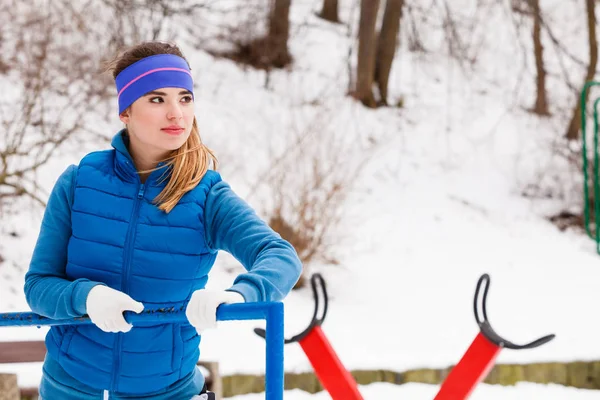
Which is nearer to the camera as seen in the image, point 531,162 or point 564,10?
point 531,162

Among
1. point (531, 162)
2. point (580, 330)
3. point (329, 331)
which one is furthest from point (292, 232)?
point (531, 162)

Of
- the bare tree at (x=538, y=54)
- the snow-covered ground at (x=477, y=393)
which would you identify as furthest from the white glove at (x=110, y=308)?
the bare tree at (x=538, y=54)

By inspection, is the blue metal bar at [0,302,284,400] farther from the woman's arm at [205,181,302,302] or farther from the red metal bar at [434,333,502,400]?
the red metal bar at [434,333,502,400]

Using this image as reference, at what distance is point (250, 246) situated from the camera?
1586 mm

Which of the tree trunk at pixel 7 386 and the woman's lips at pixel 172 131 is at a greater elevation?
the woman's lips at pixel 172 131

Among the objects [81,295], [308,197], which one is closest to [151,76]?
[81,295]

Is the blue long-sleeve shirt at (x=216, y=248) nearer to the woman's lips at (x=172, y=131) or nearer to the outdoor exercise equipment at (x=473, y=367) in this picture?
the woman's lips at (x=172, y=131)

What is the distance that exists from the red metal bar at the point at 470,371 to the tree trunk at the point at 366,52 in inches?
244

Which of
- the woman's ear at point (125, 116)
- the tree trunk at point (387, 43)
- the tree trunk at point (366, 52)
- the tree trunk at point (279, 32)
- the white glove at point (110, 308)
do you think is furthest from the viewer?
the tree trunk at point (279, 32)

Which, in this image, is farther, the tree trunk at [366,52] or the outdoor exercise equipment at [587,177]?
the tree trunk at [366,52]

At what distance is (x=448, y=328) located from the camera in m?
6.05

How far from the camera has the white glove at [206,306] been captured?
1.36 metres

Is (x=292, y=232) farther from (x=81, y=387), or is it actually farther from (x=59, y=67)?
(x=81, y=387)

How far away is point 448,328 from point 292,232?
1.38m
